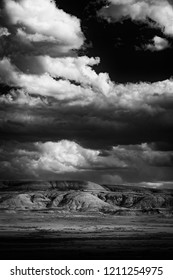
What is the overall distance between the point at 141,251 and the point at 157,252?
1.61 metres

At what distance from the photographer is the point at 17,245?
4638cm

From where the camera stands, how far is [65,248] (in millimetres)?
43500
